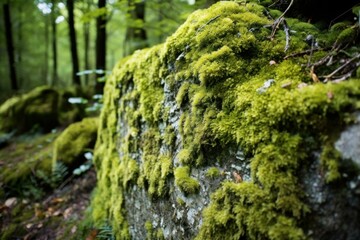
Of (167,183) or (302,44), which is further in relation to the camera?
(167,183)

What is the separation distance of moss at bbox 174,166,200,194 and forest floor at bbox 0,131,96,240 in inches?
83.7

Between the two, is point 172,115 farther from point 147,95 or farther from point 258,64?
point 258,64

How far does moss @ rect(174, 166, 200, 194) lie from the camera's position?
226 cm

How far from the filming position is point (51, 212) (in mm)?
4961

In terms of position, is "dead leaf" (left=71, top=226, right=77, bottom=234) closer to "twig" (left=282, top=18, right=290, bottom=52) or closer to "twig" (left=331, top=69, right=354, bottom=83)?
"twig" (left=282, top=18, right=290, bottom=52)

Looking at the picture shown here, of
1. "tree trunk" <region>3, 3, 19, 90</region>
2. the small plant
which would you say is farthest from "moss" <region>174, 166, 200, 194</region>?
"tree trunk" <region>3, 3, 19, 90</region>

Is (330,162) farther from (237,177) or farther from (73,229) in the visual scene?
(73,229)

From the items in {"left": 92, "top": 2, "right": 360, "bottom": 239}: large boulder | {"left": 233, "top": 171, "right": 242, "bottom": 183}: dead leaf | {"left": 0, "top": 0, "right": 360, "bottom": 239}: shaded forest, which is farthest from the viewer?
{"left": 233, "top": 171, "right": 242, "bottom": 183}: dead leaf

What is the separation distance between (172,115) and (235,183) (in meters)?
1.03

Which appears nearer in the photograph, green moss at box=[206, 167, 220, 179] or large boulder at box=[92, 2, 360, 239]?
large boulder at box=[92, 2, 360, 239]

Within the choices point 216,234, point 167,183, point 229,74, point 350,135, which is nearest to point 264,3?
point 229,74

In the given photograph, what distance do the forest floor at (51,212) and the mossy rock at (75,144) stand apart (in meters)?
0.35

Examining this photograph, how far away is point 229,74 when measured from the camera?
7.11ft

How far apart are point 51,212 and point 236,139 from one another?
4323 millimetres
